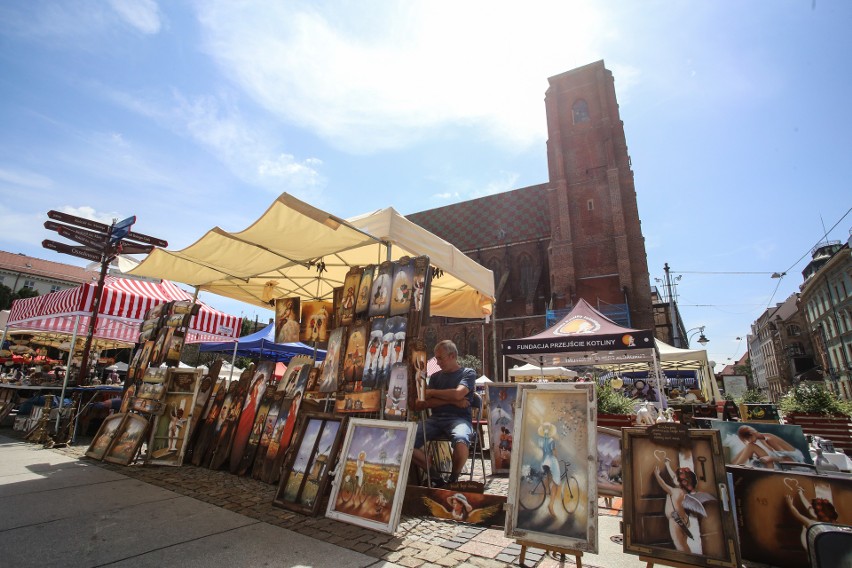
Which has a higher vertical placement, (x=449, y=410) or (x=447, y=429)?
(x=449, y=410)

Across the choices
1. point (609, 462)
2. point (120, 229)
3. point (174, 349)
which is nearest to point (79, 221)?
point (120, 229)

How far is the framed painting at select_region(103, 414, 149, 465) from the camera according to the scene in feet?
16.7

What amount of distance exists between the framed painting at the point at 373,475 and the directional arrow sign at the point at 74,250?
28.4ft

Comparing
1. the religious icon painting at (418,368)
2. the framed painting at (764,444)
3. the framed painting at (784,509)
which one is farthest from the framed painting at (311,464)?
the framed painting at (764,444)

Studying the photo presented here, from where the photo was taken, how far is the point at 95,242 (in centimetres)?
856

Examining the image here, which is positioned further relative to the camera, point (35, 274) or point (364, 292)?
point (35, 274)

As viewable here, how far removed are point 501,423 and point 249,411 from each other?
3653 mm

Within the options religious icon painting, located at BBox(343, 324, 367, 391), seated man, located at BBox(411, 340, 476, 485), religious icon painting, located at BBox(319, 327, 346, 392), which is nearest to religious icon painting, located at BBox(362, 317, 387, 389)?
religious icon painting, located at BBox(343, 324, 367, 391)

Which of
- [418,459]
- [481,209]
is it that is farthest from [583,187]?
[418,459]

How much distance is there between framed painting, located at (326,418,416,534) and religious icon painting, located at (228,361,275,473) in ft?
7.30

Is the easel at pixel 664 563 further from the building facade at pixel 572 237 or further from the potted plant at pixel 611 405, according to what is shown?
the building facade at pixel 572 237

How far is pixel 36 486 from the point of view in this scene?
392 cm

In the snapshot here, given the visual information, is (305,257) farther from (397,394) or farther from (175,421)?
(397,394)

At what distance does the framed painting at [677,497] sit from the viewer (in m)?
2.18
